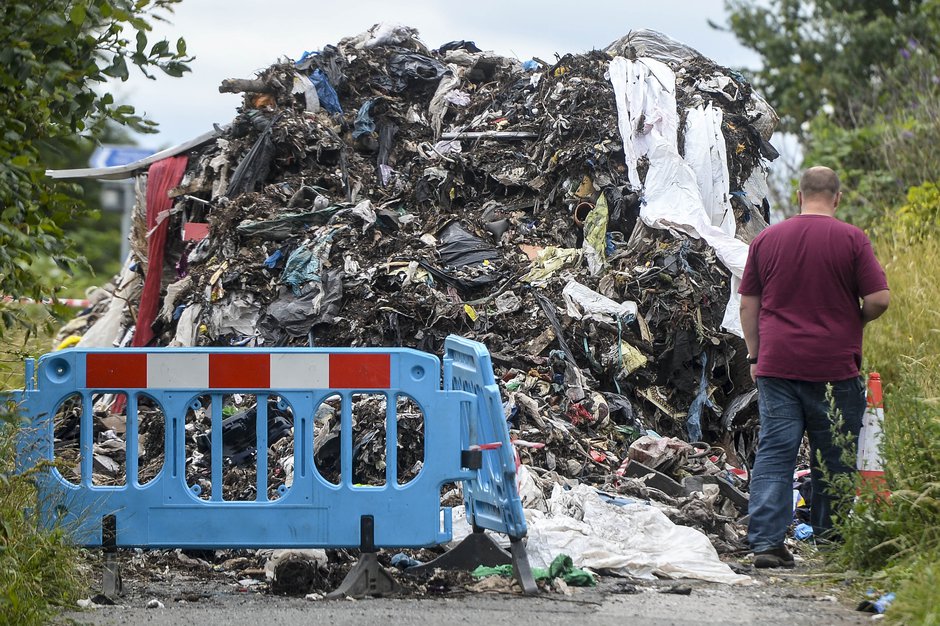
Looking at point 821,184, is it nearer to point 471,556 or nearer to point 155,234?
point 471,556

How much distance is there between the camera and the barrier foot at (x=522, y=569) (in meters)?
5.27

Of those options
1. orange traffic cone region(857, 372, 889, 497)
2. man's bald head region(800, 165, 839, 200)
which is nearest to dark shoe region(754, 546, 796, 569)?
orange traffic cone region(857, 372, 889, 497)

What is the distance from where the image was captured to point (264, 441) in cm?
547

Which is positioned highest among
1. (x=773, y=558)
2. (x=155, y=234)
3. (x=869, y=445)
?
(x=155, y=234)

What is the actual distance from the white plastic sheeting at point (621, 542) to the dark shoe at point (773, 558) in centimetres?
21

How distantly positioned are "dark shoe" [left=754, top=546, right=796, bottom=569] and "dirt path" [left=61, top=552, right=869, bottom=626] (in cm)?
24

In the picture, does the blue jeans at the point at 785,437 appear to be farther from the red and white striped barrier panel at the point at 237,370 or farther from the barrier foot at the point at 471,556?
the red and white striped barrier panel at the point at 237,370

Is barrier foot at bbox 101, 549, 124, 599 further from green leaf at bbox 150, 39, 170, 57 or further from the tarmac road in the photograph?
green leaf at bbox 150, 39, 170, 57

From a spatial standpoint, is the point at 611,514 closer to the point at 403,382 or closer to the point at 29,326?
the point at 403,382

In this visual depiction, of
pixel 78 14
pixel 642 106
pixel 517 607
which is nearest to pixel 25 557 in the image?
pixel 517 607

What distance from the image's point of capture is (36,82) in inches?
156

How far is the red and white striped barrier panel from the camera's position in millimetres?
5398

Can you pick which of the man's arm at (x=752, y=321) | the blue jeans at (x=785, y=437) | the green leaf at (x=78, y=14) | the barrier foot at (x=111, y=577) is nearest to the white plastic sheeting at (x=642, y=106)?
the man's arm at (x=752, y=321)

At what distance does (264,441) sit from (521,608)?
139 cm
